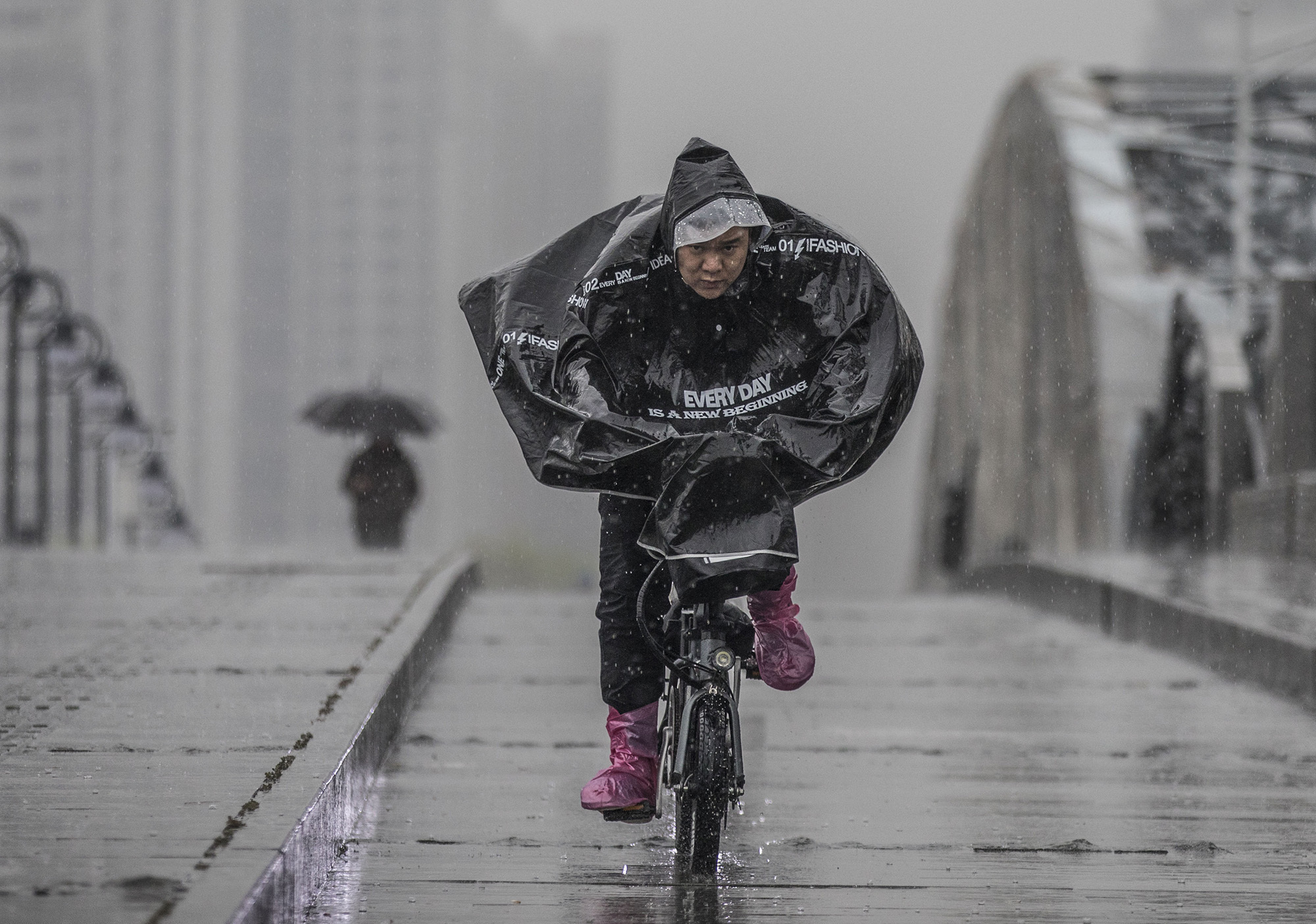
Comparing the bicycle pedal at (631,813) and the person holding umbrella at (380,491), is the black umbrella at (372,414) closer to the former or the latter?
the person holding umbrella at (380,491)

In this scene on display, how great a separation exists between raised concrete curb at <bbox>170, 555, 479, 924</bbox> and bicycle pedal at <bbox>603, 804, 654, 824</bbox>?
2.27 ft

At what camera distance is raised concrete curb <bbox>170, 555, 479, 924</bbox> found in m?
3.50

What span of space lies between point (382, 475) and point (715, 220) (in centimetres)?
1910

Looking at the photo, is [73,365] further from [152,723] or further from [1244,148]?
[1244,148]

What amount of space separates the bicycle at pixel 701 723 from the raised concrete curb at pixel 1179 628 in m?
4.00

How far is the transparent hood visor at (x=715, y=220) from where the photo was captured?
15.0 feet

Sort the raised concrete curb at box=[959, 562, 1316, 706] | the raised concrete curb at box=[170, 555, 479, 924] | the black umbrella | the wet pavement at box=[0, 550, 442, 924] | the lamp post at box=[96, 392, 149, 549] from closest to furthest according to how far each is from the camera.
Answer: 1. the raised concrete curb at box=[170, 555, 479, 924]
2. the wet pavement at box=[0, 550, 442, 924]
3. the raised concrete curb at box=[959, 562, 1316, 706]
4. the black umbrella
5. the lamp post at box=[96, 392, 149, 549]

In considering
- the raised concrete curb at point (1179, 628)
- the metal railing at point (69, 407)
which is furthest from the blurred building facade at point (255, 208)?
the raised concrete curb at point (1179, 628)

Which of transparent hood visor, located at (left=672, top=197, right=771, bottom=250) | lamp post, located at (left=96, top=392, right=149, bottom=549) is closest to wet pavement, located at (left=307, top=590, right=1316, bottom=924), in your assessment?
transparent hood visor, located at (left=672, top=197, right=771, bottom=250)

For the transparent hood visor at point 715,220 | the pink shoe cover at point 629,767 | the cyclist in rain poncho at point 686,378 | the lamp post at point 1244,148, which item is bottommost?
the pink shoe cover at point 629,767

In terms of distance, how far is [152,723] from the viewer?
570 centimetres

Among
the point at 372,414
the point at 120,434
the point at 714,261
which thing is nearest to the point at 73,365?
the point at 372,414

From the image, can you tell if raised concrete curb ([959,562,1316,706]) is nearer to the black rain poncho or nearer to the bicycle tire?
the black rain poncho

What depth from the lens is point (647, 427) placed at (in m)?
4.55
